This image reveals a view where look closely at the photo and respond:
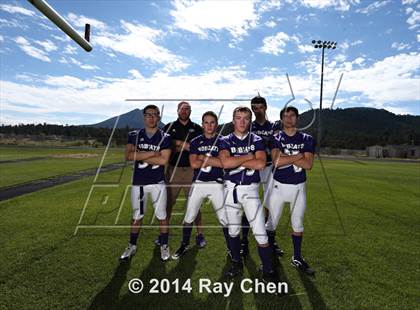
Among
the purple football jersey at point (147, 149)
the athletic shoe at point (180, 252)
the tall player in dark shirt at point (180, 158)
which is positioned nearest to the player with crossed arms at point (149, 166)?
the purple football jersey at point (147, 149)

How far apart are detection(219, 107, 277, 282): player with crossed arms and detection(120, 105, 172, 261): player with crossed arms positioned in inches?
52.7

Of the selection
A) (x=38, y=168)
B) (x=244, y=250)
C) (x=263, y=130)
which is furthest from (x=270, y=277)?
(x=38, y=168)

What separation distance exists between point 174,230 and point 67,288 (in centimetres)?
349

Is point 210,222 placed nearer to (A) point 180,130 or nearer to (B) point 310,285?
(A) point 180,130

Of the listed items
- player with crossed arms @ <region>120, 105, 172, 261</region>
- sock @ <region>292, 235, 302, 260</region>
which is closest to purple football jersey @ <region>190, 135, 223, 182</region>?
player with crossed arms @ <region>120, 105, 172, 261</region>

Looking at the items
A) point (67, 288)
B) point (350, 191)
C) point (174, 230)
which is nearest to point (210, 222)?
point (174, 230)

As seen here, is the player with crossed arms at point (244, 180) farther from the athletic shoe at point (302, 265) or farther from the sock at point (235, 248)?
the athletic shoe at point (302, 265)

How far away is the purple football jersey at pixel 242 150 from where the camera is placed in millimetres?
5066

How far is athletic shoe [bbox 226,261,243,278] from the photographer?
16.6ft

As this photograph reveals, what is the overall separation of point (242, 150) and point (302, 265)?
7.70ft

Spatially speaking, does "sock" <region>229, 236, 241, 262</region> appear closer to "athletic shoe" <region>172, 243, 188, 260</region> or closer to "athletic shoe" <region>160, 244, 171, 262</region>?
"athletic shoe" <region>172, 243, 188, 260</region>

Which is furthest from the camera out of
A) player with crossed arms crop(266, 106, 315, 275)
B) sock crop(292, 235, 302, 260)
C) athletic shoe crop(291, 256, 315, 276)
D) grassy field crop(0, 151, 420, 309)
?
sock crop(292, 235, 302, 260)

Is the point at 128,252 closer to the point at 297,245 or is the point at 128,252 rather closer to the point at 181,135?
the point at 181,135

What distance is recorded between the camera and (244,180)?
16.6 feet
